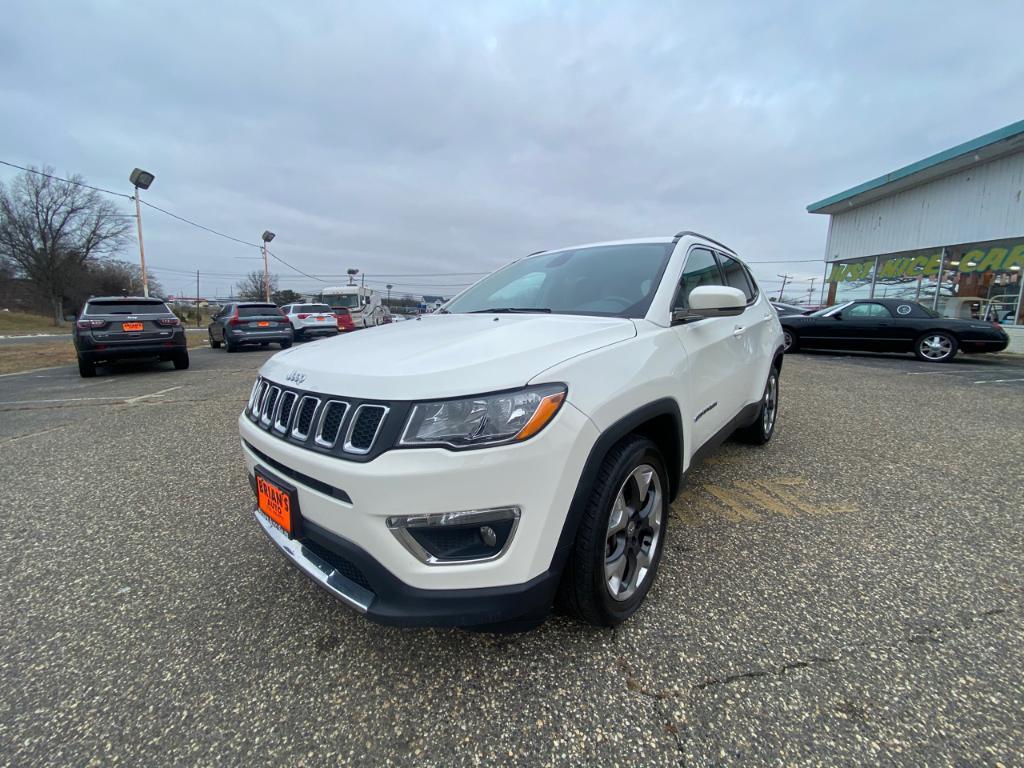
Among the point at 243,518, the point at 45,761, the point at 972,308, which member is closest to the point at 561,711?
the point at 45,761

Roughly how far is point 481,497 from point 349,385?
1.86 feet

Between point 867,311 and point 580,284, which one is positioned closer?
point 580,284

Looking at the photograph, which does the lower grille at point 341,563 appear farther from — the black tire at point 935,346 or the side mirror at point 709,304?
the black tire at point 935,346

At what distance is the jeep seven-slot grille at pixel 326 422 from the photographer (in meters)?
1.45

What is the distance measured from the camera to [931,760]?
51.8 inches

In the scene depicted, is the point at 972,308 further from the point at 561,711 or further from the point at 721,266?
the point at 561,711

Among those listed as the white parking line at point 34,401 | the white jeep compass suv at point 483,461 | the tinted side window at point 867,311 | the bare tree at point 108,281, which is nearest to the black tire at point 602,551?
the white jeep compass suv at point 483,461

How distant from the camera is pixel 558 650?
1.74 m

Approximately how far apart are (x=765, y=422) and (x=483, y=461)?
11.2 ft

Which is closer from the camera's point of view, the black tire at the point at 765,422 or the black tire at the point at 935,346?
the black tire at the point at 765,422

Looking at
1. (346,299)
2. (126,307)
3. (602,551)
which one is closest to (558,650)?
(602,551)

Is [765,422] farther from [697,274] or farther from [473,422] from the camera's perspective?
[473,422]

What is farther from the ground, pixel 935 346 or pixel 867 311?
pixel 867 311

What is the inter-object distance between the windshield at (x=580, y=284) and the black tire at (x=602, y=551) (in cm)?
71
